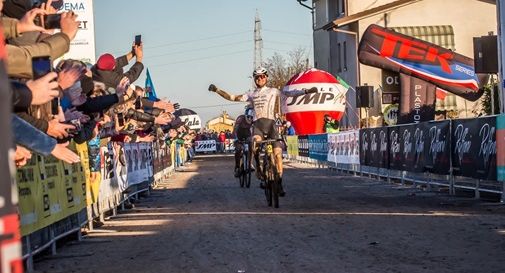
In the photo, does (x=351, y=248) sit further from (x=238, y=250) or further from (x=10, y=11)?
(x=10, y=11)

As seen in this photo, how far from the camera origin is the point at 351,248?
10.4 m

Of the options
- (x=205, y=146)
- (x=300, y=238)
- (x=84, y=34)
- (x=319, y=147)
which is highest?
(x=84, y=34)

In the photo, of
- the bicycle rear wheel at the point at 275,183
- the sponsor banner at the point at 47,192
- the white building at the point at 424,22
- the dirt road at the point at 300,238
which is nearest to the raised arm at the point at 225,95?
the bicycle rear wheel at the point at 275,183

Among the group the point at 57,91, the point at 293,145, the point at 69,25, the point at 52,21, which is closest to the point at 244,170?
the point at 52,21

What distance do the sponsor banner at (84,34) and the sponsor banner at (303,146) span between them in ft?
89.7

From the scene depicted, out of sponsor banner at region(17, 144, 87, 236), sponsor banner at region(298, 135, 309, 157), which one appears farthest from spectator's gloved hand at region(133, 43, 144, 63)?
sponsor banner at region(298, 135, 309, 157)

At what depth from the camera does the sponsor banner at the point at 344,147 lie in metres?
31.4

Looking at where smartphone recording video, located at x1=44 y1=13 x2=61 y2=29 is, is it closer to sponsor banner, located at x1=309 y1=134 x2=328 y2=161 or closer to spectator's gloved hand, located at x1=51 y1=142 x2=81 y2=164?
spectator's gloved hand, located at x1=51 y1=142 x2=81 y2=164

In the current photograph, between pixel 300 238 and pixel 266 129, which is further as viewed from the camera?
pixel 266 129

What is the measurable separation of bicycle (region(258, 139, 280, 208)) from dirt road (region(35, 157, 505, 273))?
0.22m

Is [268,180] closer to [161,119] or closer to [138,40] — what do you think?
[161,119]

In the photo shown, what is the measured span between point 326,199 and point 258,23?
105m

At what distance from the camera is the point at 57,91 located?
215 inches

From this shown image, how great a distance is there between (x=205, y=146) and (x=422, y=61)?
51.1 meters
